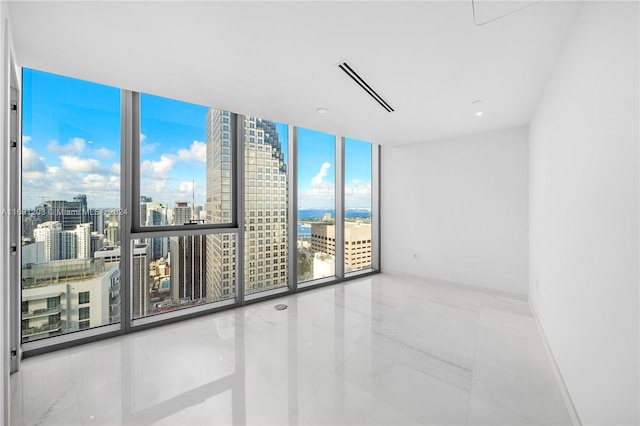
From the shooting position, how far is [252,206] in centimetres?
373

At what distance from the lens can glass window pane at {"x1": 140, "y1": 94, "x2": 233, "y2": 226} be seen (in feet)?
9.77

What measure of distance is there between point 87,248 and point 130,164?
3.18 feet

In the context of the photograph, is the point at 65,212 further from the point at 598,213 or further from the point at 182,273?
Result: the point at 598,213

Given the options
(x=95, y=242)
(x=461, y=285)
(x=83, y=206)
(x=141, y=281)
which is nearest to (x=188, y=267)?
(x=141, y=281)

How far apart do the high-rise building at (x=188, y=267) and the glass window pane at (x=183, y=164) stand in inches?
6.4

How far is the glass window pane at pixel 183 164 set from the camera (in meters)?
2.98

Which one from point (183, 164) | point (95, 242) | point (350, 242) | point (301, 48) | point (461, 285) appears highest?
point (301, 48)

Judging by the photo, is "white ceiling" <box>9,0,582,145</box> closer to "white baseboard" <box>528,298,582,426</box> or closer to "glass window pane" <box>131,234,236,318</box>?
"glass window pane" <box>131,234,236,318</box>

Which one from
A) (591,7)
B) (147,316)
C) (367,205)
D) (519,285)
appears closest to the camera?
(591,7)

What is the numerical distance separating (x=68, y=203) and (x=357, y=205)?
414 cm

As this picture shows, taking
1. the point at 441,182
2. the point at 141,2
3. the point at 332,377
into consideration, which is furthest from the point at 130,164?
the point at 441,182

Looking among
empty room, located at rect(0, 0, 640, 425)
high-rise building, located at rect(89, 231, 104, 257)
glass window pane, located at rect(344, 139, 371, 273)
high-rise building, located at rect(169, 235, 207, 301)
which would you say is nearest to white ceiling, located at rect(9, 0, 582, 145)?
empty room, located at rect(0, 0, 640, 425)

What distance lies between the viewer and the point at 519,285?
12.4 ft

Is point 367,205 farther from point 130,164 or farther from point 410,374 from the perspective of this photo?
point 130,164
